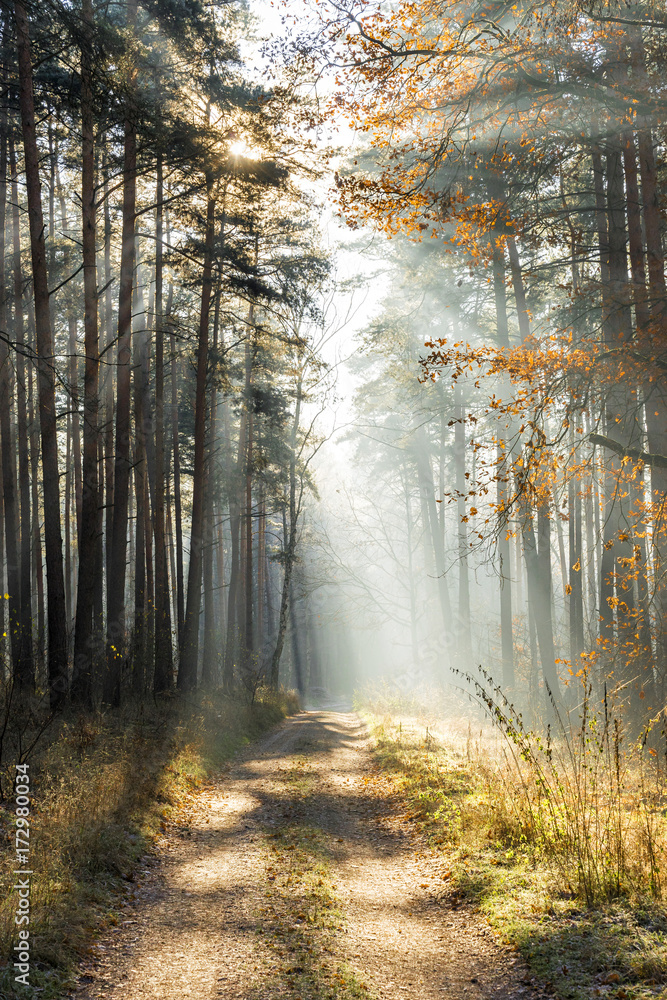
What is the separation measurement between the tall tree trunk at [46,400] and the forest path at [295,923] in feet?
10.3

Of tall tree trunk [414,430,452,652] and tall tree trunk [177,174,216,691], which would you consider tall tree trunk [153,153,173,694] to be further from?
tall tree trunk [414,430,452,652]

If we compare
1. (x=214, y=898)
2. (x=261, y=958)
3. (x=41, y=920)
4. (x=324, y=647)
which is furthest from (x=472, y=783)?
(x=324, y=647)

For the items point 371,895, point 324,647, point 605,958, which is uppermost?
point 605,958

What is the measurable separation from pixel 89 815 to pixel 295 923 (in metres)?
2.32

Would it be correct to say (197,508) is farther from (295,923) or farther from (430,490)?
(430,490)

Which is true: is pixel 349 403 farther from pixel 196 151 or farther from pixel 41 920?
pixel 41 920

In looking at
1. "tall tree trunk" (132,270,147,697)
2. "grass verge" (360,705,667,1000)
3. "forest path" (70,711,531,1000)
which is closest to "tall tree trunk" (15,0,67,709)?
"tall tree trunk" (132,270,147,697)

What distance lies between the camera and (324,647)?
53375mm

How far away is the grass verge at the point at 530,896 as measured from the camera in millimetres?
3346

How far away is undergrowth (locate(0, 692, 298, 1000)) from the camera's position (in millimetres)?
3783

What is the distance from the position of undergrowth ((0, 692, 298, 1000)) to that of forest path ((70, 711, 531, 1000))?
218mm

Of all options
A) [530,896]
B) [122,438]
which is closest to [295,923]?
[530,896]

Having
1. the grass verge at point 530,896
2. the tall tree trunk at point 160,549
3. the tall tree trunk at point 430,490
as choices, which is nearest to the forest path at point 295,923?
the grass verge at point 530,896

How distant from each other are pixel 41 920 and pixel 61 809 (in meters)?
1.60
